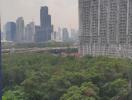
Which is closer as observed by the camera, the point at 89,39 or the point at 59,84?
the point at 59,84

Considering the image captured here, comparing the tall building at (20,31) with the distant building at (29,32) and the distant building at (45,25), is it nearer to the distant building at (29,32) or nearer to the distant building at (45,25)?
the distant building at (29,32)

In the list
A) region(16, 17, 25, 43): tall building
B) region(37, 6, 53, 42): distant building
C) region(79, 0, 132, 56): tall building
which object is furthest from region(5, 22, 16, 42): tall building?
region(79, 0, 132, 56): tall building

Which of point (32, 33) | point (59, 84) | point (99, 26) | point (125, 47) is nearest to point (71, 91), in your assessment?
point (59, 84)

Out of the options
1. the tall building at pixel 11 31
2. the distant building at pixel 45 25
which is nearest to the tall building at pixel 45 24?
the distant building at pixel 45 25

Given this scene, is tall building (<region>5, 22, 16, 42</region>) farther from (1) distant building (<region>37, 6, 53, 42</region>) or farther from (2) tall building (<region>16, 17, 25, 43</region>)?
(1) distant building (<region>37, 6, 53, 42</region>)

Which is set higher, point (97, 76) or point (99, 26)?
point (99, 26)

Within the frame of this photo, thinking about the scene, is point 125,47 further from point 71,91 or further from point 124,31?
point 71,91
